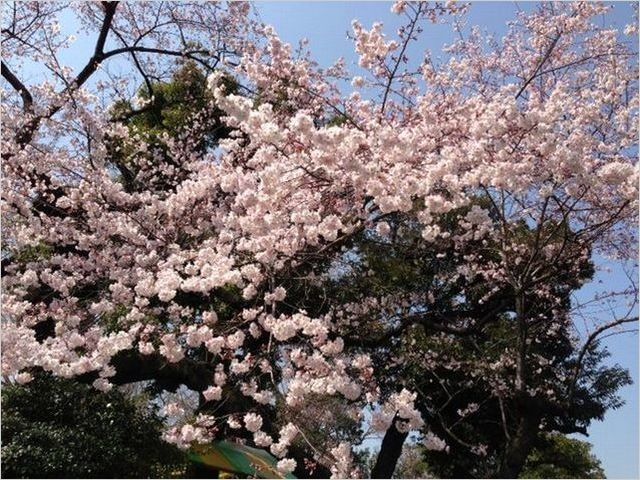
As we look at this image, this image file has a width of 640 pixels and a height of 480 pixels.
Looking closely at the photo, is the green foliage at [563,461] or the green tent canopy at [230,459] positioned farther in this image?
the green foliage at [563,461]

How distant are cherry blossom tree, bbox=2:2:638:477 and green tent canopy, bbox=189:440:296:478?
477mm

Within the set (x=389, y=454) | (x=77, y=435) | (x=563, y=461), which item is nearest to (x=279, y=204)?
(x=77, y=435)

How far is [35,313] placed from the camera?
22.0ft

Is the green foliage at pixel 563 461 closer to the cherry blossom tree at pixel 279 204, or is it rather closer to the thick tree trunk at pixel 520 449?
the cherry blossom tree at pixel 279 204

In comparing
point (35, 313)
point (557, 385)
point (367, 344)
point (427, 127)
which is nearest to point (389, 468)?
point (557, 385)

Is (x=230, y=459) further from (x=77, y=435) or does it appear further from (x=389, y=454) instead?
(x=389, y=454)

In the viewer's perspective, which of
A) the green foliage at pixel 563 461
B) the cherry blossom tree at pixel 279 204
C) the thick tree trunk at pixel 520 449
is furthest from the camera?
the green foliage at pixel 563 461

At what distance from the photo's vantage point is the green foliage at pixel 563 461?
16.4 metres

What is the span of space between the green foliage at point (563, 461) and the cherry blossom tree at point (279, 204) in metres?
6.98

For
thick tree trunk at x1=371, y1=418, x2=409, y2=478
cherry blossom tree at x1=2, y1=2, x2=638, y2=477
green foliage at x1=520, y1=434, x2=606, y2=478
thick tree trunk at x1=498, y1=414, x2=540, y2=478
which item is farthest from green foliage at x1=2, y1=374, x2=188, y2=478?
green foliage at x1=520, y1=434, x2=606, y2=478

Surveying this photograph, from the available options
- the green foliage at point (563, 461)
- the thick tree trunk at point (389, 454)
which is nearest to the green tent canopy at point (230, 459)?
the thick tree trunk at point (389, 454)

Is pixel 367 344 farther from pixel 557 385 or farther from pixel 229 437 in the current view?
pixel 557 385

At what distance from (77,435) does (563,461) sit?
565 inches

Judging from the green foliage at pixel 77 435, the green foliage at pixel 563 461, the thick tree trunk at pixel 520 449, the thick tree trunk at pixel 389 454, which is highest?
the green foliage at pixel 563 461
